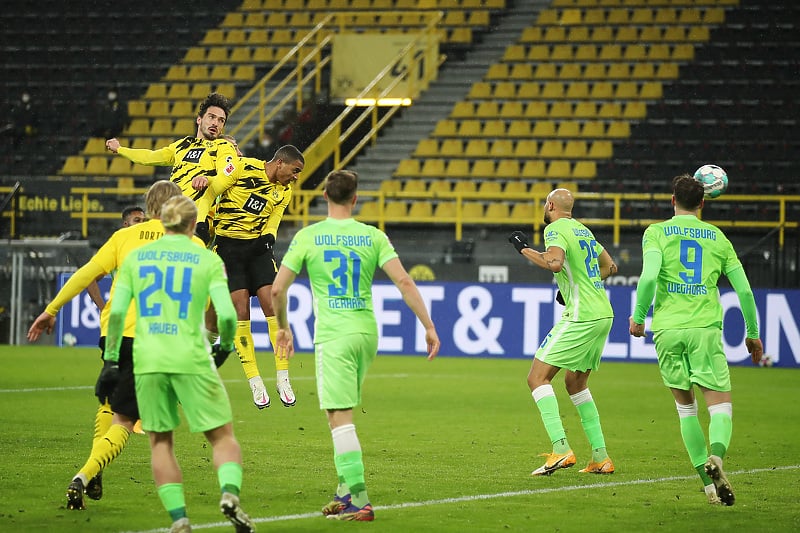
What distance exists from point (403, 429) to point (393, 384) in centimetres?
503

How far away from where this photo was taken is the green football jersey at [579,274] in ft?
30.9

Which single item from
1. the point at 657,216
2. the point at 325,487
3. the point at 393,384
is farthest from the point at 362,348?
the point at 657,216

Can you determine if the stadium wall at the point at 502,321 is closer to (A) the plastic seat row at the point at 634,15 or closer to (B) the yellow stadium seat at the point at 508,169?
(B) the yellow stadium seat at the point at 508,169

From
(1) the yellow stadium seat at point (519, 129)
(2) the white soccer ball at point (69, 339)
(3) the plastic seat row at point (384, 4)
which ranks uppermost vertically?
(3) the plastic seat row at point (384, 4)

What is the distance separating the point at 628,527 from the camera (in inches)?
284

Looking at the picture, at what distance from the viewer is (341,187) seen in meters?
7.32

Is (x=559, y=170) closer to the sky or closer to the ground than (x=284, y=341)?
closer to the sky

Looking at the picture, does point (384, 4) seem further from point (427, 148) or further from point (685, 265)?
point (685, 265)

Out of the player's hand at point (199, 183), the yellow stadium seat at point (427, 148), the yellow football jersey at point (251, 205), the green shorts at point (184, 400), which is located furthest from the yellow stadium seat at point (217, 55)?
the green shorts at point (184, 400)

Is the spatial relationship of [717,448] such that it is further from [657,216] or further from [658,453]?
[657,216]

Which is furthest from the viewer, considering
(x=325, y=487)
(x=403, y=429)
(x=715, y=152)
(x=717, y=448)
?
(x=715, y=152)

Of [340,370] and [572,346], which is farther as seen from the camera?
[572,346]

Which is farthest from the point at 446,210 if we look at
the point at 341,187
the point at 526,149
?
the point at 341,187

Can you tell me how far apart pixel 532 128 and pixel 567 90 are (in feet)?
4.27
